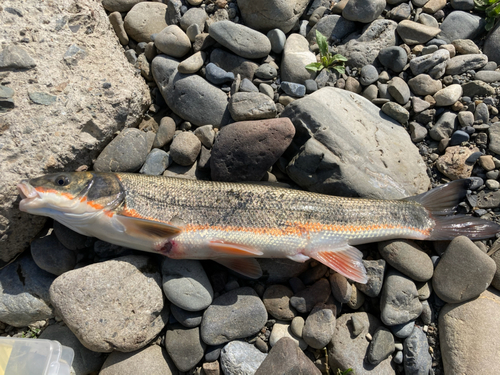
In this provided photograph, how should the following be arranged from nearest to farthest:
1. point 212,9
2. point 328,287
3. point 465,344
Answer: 1. point 465,344
2. point 328,287
3. point 212,9

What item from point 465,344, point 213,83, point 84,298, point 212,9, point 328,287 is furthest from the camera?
point 212,9

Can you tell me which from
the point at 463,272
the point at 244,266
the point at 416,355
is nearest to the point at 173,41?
the point at 244,266

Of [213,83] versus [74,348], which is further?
[213,83]

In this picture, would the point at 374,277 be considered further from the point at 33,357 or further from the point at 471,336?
the point at 33,357

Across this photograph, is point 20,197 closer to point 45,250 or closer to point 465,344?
point 45,250

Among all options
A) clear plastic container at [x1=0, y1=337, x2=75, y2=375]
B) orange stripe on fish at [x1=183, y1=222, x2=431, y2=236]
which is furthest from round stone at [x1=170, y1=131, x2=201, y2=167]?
clear plastic container at [x1=0, y1=337, x2=75, y2=375]

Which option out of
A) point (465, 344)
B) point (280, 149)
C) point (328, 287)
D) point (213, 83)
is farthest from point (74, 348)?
point (465, 344)
